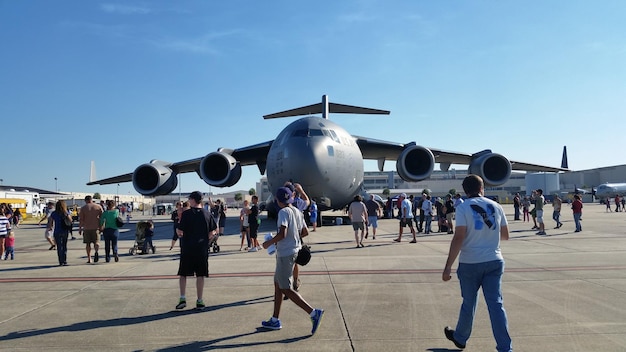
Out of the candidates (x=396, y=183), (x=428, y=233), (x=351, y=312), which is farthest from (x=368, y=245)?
(x=396, y=183)

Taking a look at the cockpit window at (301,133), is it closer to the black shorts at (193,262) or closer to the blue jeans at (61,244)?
the blue jeans at (61,244)

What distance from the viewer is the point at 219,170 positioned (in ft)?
68.6

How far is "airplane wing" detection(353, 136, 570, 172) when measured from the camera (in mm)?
22562

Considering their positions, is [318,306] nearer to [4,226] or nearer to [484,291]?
[484,291]

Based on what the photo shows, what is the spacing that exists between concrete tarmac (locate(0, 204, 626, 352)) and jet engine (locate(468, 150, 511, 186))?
1218 cm

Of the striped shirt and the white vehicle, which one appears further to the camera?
the white vehicle

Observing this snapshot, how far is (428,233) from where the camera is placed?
16.0 metres

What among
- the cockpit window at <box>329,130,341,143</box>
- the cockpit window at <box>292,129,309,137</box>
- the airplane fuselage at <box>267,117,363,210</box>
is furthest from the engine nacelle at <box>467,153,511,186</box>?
the cockpit window at <box>292,129,309,137</box>

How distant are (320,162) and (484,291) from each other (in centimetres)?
1183

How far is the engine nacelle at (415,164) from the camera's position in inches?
789

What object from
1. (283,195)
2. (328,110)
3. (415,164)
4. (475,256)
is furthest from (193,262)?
(328,110)

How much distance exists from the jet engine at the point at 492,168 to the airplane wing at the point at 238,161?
10.6 metres

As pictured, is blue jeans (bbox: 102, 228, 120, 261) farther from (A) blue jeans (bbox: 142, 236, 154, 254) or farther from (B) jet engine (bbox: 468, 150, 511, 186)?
(B) jet engine (bbox: 468, 150, 511, 186)

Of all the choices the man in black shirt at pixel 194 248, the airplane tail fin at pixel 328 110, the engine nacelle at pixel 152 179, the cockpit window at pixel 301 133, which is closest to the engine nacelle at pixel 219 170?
the engine nacelle at pixel 152 179
